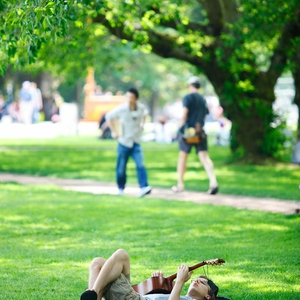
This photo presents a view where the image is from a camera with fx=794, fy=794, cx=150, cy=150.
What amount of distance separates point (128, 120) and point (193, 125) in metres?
1.40

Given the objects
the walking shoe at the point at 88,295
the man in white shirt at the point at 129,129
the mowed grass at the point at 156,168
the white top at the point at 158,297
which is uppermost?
the man in white shirt at the point at 129,129

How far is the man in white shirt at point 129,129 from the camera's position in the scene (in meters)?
14.3

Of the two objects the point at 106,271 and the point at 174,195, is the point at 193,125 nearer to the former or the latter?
the point at 174,195

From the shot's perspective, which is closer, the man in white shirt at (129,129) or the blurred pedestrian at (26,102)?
the man in white shirt at (129,129)

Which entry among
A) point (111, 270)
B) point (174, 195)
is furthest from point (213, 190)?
point (111, 270)

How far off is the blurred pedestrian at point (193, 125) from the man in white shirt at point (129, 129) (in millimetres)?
802

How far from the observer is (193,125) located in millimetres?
14969

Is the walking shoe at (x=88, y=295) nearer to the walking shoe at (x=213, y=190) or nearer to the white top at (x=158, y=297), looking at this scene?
the white top at (x=158, y=297)

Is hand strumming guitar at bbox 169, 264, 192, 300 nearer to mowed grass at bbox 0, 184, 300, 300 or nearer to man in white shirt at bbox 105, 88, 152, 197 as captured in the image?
mowed grass at bbox 0, 184, 300, 300

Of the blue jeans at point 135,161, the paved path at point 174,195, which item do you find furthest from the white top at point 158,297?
the blue jeans at point 135,161

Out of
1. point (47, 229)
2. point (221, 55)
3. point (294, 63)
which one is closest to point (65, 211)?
point (47, 229)

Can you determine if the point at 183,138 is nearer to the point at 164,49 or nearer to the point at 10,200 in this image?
the point at 10,200

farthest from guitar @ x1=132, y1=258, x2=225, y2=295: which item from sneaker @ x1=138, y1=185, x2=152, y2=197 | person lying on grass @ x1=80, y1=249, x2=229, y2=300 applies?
sneaker @ x1=138, y1=185, x2=152, y2=197

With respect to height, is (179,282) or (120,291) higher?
(179,282)
